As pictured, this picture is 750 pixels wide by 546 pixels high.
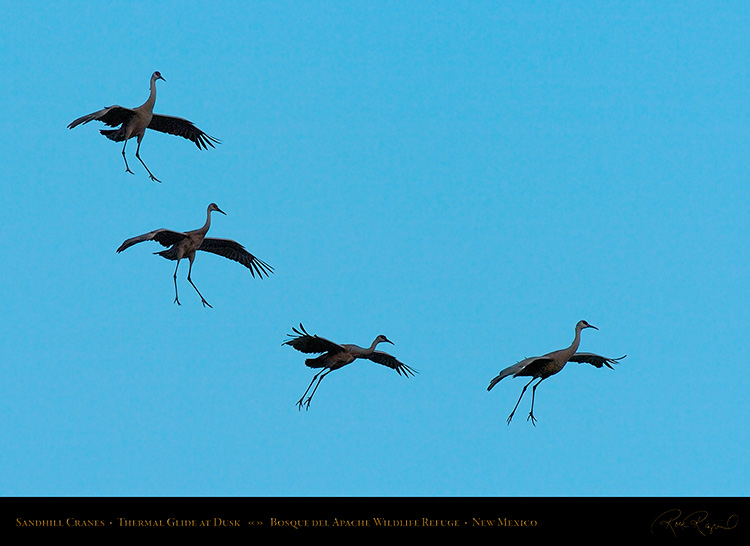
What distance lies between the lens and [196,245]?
31141 millimetres

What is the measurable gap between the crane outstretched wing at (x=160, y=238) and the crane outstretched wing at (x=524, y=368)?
27.5ft

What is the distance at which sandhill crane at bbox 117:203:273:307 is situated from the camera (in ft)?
98.0

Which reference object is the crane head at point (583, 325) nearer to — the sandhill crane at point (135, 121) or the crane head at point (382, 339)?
the crane head at point (382, 339)

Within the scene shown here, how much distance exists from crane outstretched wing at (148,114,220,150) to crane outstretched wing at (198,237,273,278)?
2968 mm

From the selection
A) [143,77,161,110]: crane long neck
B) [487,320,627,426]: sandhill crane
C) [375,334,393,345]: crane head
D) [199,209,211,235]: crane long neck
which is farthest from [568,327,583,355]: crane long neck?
[143,77,161,110]: crane long neck

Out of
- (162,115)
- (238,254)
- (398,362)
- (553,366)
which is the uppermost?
(162,115)

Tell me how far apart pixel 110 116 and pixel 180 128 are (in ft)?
10.7
